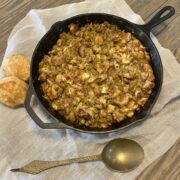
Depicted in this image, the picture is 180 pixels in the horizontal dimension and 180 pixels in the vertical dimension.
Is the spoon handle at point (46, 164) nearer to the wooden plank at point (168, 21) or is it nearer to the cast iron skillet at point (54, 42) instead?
the cast iron skillet at point (54, 42)

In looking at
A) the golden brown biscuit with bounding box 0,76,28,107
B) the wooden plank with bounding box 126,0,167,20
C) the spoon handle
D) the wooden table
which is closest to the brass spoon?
the spoon handle

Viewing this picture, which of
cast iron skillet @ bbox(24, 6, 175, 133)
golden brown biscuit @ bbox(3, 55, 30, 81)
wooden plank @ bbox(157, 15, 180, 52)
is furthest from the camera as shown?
wooden plank @ bbox(157, 15, 180, 52)

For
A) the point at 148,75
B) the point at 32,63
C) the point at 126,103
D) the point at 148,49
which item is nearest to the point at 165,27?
the point at 148,49

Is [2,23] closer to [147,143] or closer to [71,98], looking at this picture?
[71,98]

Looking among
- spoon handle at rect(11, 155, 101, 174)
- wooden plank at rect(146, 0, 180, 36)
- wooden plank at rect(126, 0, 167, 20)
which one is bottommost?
spoon handle at rect(11, 155, 101, 174)

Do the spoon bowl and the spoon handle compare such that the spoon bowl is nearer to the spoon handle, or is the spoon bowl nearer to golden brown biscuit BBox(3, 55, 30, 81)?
the spoon handle

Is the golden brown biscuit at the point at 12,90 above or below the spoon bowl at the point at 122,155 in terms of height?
above

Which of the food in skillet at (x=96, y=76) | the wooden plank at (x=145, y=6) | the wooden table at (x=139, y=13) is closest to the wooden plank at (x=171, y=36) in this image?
the wooden table at (x=139, y=13)
